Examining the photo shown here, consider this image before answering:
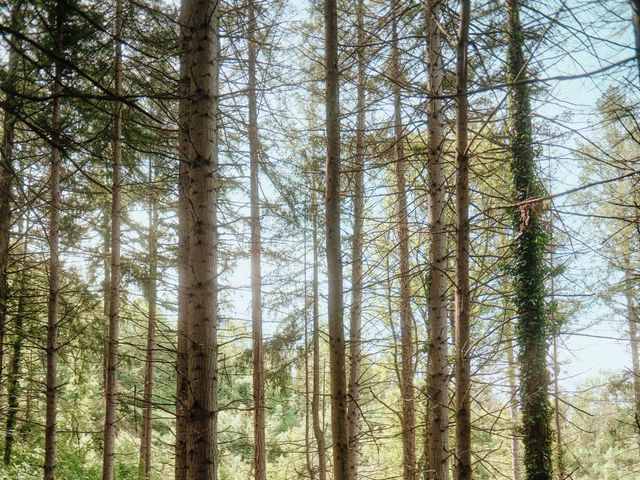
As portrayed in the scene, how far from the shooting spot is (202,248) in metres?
2.93

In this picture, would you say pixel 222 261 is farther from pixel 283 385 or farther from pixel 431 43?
pixel 431 43

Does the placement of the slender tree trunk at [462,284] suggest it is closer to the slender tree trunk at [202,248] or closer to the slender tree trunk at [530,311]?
the slender tree trunk at [202,248]

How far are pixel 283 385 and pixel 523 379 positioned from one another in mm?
5003

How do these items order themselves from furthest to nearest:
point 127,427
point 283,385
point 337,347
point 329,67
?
point 127,427
point 283,385
point 329,67
point 337,347

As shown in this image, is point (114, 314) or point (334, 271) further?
point (114, 314)

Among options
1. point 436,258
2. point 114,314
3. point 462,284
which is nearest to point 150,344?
point 114,314

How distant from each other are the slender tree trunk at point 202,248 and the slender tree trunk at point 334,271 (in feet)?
3.22

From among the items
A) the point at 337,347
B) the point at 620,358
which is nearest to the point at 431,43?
the point at 337,347

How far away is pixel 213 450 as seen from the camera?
2.78 m

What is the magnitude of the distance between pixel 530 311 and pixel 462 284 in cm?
712

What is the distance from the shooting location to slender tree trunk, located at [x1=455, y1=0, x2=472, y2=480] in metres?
2.91

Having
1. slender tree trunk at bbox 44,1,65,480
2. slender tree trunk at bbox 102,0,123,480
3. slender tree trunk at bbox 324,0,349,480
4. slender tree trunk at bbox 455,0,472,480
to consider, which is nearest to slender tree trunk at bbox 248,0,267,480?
slender tree trunk at bbox 102,0,123,480

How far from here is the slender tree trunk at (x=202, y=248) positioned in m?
2.76

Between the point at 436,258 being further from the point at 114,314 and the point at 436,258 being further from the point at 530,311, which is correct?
the point at 530,311
